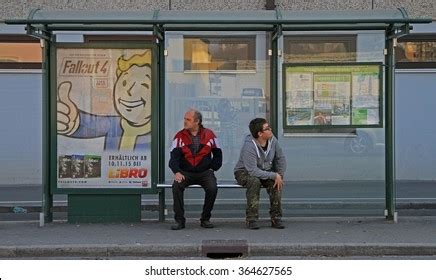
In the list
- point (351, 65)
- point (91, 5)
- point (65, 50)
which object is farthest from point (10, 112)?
point (351, 65)

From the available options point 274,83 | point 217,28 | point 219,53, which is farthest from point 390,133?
point 217,28

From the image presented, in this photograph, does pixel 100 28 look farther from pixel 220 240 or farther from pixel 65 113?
pixel 220 240

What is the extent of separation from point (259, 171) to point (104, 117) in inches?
94.7

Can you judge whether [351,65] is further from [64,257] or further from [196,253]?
[64,257]

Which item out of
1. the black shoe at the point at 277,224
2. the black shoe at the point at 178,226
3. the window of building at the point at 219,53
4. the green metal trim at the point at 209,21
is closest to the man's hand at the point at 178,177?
the black shoe at the point at 178,226

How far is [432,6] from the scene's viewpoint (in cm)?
1656

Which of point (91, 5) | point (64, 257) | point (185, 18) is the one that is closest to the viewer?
point (64, 257)

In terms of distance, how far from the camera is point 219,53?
10805 millimetres

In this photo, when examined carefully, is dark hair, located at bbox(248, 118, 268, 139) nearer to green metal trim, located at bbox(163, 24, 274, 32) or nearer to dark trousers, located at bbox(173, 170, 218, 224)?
dark trousers, located at bbox(173, 170, 218, 224)

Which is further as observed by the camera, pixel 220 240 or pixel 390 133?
pixel 390 133

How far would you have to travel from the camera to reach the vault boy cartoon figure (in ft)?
33.9

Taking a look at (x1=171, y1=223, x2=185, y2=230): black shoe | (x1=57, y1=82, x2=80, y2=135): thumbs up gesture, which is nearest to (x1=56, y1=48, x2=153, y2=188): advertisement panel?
(x1=57, y1=82, x2=80, y2=135): thumbs up gesture

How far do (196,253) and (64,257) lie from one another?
154 centimetres

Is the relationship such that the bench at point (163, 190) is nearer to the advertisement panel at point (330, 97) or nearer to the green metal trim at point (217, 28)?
the advertisement panel at point (330, 97)
